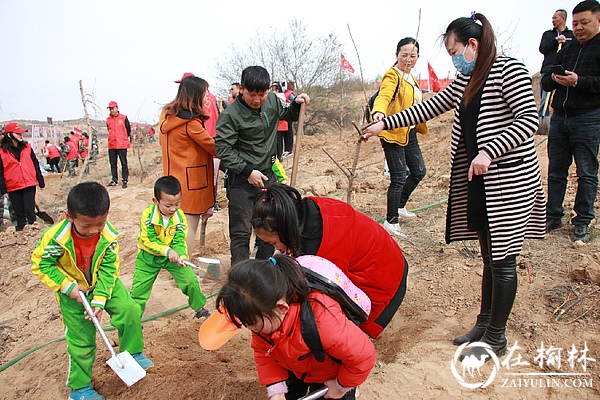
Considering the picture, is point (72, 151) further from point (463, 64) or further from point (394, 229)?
point (463, 64)

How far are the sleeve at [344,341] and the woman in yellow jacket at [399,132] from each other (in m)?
2.64

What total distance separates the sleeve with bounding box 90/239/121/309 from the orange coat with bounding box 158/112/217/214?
124 centimetres

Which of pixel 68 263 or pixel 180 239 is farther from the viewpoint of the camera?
pixel 180 239

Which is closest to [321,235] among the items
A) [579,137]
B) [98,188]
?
[98,188]

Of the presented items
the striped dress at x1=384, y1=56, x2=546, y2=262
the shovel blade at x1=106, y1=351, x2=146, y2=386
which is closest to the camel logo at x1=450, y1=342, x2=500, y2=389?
the striped dress at x1=384, y1=56, x2=546, y2=262

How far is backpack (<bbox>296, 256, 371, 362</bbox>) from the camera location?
161 centimetres

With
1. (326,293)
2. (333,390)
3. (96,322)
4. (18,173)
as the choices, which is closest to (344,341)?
(326,293)

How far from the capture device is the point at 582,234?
380 centimetres

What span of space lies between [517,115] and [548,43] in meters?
4.75

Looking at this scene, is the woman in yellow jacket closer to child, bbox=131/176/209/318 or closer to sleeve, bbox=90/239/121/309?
child, bbox=131/176/209/318

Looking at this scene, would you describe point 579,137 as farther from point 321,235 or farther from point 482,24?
point 321,235

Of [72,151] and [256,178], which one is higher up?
[256,178]

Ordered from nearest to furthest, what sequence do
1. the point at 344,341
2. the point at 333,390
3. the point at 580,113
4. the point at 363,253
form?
the point at 344,341 → the point at 333,390 → the point at 363,253 → the point at 580,113

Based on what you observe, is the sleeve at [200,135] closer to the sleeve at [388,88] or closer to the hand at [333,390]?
the sleeve at [388,88]
